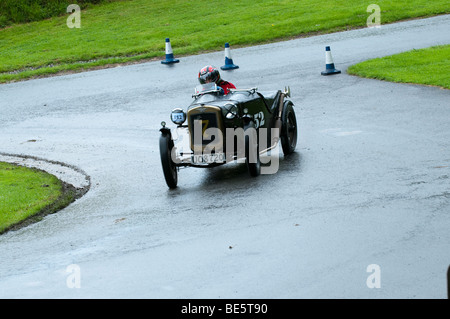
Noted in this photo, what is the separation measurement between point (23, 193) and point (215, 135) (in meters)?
3.23

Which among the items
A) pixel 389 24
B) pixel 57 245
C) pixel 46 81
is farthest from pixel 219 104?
pixel 389 24

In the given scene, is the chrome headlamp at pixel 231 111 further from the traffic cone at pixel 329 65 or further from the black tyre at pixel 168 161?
the traffic cone at pixel 329 65

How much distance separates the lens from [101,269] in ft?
27.7

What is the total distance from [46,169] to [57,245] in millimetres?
4964

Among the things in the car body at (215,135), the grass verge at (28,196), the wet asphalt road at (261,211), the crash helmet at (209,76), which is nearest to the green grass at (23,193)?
the grass verge at (28,196)

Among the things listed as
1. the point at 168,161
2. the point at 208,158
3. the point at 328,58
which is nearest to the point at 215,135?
the point at 208,158

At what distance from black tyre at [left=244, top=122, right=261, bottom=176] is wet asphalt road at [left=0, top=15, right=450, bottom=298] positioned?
0.75ft

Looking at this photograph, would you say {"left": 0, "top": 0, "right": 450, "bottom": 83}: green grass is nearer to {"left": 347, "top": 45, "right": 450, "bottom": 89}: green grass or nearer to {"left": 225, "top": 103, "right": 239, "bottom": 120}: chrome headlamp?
{"left": 347, "top": 45, "right": 450, "bottom": 89}: green grass

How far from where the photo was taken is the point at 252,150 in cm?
1161

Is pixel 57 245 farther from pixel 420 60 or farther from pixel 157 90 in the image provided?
pixel 420 60

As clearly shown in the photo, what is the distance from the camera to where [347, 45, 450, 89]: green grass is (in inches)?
709

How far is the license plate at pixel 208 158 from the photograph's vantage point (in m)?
11.8

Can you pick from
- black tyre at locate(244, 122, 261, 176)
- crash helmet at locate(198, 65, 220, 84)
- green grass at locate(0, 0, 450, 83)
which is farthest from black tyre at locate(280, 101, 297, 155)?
green grass at locate(0, 0, 450, 83)

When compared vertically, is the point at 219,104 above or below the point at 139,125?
above
